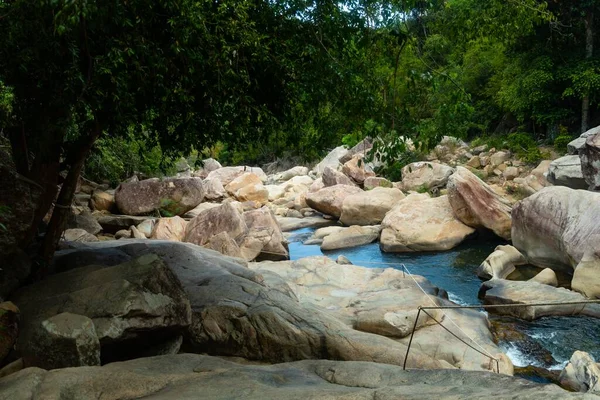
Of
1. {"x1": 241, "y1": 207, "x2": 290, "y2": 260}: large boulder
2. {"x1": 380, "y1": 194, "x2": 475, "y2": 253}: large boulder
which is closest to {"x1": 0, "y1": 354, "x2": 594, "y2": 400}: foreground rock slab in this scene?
{"x1": 241, "y1": 207, "x2": 290, "y2": 260}: large boulder

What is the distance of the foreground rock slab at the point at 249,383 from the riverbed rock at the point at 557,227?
8.56m

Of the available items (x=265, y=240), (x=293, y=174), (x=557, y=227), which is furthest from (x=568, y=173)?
(x=293, y=174)

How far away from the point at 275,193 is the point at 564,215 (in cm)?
1748

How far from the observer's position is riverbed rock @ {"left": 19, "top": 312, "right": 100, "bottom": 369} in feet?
16.9

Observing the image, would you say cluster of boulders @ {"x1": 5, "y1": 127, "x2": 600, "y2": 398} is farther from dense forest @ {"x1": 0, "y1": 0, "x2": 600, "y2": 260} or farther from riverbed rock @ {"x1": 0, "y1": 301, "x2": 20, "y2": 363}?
dense forest @ {"x1": 0, "y1": 0, "x2": 600, "y2": 260}

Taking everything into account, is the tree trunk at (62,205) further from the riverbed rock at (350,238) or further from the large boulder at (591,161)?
the large boulder at (591,161)

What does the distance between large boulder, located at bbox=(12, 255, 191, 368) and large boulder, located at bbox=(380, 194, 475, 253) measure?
11341mm

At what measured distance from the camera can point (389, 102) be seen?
6.75 meters

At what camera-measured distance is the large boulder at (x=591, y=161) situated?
1616 centimetres

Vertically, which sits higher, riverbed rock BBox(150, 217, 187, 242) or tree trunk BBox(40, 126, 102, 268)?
tree trunk BBox(40, 126, 102, 268)

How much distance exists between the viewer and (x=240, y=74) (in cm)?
612

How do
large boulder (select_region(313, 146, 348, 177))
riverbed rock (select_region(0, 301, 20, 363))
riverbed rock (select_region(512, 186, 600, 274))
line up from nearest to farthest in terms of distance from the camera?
riverbed rock (select_region(0, 301, 20, 363)) → riverbed rock (select_region(512, 186, 600, 274)) → large boulder (select_region(313, 146, 348, 177))

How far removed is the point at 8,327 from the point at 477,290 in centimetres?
1013

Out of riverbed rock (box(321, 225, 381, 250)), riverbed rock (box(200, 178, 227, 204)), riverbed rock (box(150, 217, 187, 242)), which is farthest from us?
riverbed rock (box(200, 178, 227, 204))
